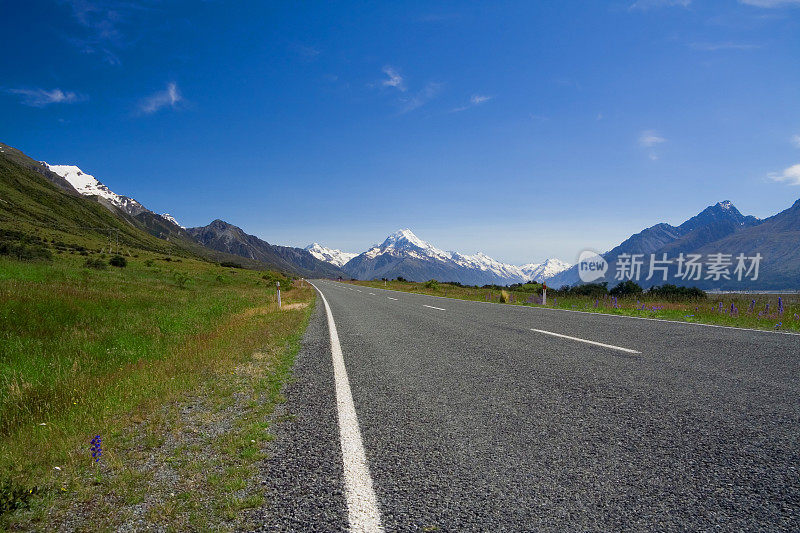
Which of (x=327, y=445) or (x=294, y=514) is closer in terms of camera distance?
(x=294, y=514)

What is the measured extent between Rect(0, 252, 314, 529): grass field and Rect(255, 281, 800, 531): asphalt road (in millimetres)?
646

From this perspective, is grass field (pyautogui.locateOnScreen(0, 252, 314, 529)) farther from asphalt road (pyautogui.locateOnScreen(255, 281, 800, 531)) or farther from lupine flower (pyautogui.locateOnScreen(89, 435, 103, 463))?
asphalt road (pyautogui.locateOnScreen(255, 281, 800, 531))

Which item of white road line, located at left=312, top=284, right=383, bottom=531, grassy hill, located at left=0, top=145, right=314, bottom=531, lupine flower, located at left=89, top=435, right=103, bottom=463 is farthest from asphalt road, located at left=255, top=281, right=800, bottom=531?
lupine flower, located at left=89, top=435, right=103, bottom=463

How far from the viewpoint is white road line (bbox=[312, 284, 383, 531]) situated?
2.18 metres

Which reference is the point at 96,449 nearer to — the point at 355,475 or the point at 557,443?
the point at 355,475

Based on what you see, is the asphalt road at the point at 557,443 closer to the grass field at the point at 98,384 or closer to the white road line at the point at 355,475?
the white road line at the point at 355,475

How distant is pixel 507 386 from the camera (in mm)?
4715

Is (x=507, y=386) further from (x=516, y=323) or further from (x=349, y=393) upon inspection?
(x=516, y=323)

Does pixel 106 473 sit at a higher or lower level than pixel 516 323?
lower

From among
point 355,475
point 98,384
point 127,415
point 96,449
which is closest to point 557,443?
point 355,475

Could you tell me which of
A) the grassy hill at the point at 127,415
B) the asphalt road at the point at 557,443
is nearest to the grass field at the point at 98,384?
the grassy hill at the point at 127,415

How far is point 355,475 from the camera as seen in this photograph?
269cm

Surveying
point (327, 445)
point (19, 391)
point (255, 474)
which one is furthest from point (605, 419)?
point (19, 391)

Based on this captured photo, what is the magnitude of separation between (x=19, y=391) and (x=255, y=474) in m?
4.81
